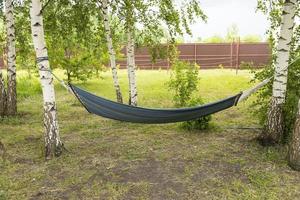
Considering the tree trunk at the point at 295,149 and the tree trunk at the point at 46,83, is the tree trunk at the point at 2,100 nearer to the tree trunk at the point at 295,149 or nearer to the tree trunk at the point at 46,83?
the tree trunk at the point at 46,83

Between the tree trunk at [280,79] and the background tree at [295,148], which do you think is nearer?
the background tree at [295,148]

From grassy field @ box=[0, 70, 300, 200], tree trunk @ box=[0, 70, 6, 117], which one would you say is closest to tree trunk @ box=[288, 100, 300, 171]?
grassy field @ box=[0, 70, 300, 200]

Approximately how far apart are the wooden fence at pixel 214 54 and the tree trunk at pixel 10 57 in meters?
10.6

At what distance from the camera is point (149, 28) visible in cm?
551

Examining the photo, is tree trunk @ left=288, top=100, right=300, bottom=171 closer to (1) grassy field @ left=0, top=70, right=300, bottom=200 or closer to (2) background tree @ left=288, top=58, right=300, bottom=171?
(2) background tree @ left=288, top=58, right=300, bottom=171

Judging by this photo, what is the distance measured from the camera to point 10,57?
5.60m

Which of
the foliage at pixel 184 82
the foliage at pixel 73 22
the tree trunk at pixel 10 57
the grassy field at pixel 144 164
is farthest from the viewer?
the foliage at pixel 184 82

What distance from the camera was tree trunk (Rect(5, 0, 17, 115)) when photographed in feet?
17.8

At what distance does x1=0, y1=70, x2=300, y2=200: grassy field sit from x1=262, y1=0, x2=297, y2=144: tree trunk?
0.67ft

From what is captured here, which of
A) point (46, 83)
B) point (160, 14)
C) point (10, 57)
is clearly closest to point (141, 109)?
point (46, 83)

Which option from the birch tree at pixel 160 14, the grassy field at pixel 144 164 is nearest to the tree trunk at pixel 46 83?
the grassy field at pixel 144 164

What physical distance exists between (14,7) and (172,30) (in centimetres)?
268

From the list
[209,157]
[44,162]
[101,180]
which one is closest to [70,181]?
[101,180]

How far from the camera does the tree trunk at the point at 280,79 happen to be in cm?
362
